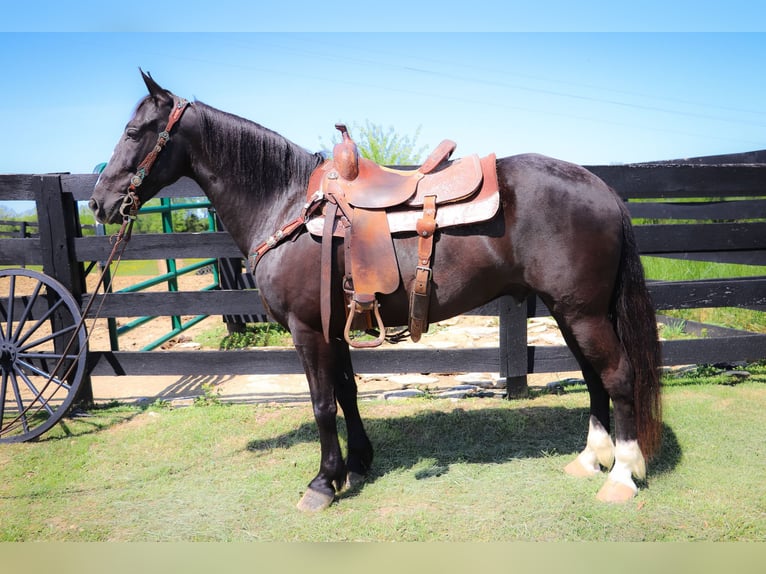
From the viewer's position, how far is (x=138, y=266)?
1370 cm

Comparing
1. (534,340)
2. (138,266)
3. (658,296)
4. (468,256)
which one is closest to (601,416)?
(468,256)

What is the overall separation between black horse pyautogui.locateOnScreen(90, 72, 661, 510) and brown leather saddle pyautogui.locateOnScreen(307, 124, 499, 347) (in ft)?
0.24

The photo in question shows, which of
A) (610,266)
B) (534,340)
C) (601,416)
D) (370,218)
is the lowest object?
(534,340)

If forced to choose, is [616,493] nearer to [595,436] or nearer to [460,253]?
[595,436]

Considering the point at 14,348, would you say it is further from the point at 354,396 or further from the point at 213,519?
the point at 354,396

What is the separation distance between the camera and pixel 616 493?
2.89 meters

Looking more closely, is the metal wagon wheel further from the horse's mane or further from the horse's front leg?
the horse's front leg

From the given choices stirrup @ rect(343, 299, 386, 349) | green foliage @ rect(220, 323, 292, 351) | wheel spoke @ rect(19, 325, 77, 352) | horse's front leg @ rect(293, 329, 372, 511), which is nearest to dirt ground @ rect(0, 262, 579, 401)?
wheel spoke @ rect(19, 325, 77, 352)

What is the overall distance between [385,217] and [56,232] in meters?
Result: 2.98

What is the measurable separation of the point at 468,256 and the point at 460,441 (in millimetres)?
1499

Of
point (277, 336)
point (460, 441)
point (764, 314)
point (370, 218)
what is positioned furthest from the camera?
point (277, 336)

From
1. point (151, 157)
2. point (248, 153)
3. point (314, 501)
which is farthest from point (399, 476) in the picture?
point (151, 157)

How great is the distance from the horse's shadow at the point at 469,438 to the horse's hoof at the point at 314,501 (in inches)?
14.1

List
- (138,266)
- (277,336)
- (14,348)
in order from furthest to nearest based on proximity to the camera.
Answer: (138,266), (277,336), (14,348)
